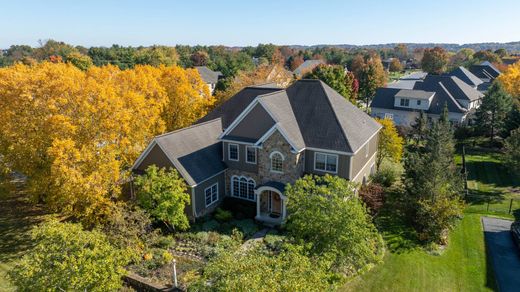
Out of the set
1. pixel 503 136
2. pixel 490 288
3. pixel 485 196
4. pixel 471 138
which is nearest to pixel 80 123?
pixel 490 288

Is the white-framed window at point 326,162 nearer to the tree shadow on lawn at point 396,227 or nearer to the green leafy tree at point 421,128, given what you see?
the tree shadow on lawn at point 396,227

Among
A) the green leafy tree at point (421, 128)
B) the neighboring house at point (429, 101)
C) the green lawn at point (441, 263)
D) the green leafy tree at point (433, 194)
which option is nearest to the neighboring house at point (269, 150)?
the green leafy tree at point (433, 194)

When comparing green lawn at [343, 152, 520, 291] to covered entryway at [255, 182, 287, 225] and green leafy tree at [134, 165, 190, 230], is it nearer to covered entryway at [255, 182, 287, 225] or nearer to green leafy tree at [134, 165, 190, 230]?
covered entryway at [255, 182, 287, 225]

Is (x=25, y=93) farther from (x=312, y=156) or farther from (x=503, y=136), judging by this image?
(x=503, y=136)

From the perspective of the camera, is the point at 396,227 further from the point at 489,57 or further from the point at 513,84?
the point at 489,57

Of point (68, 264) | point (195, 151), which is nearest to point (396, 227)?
point (195, 151)
